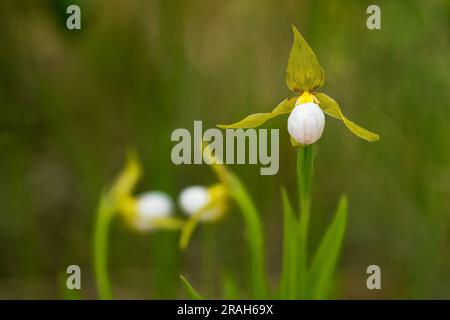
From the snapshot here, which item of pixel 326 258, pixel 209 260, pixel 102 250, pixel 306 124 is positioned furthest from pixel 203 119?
pixel 306 124

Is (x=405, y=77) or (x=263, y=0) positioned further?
(x=263, y=0)

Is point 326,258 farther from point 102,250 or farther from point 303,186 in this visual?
point 102,250

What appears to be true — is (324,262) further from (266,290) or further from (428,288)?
(428,288)

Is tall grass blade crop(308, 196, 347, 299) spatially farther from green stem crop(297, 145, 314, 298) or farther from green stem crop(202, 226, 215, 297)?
green stem crop(202, 226, 215, 297)

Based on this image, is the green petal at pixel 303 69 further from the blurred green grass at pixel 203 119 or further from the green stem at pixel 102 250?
the blurred green grass at pixel 203 119

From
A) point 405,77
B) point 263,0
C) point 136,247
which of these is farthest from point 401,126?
point 136,247

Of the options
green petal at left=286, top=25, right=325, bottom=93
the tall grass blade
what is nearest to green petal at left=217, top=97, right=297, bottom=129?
green petal at left=286, top=25, right=325, bottom=93

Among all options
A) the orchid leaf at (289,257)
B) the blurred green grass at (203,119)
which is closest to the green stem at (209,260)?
the blurred green grass at (203,119)
